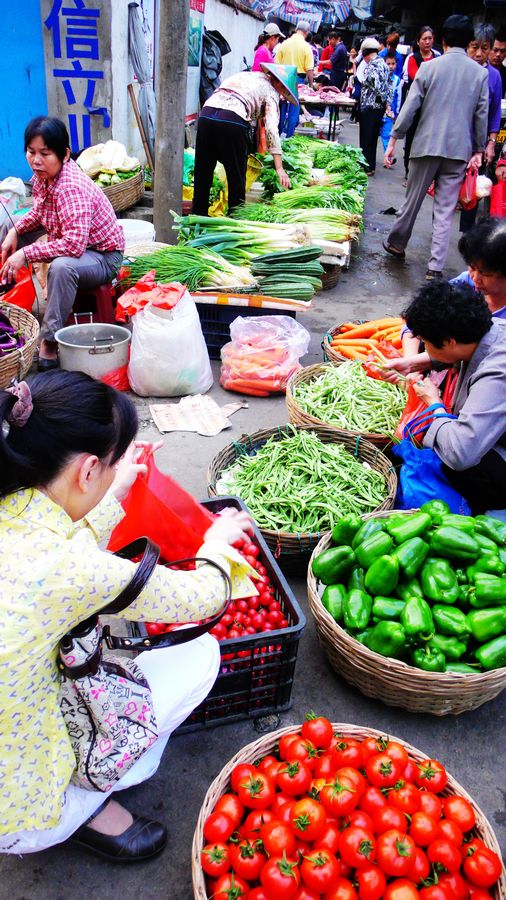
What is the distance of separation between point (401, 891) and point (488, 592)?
3.48 ft

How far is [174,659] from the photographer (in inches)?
72.3

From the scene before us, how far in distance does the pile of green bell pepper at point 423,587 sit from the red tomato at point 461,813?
0.49 metres

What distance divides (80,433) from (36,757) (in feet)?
2.52

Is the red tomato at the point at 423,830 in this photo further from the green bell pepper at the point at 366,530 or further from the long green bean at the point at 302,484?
the long green bean at the point at 302,484

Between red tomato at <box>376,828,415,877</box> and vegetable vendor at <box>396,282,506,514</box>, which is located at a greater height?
vegetable vendor at <box>396,282,506,514</box>

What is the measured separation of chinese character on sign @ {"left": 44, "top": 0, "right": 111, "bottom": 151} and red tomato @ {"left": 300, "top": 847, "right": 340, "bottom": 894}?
316 inches

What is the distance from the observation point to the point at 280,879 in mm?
1406

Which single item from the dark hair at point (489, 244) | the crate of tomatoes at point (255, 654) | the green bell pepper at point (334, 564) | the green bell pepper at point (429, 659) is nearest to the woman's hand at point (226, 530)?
the crate of tomatoes at point (255, 654)

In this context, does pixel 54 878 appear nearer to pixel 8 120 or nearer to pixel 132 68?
pixel 8 120

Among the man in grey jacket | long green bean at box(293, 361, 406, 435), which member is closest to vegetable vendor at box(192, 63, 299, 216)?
the man in grey jacket

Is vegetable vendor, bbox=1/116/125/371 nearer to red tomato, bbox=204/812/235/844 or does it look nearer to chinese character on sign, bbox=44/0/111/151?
red tomato, bbox=204/812/235/844

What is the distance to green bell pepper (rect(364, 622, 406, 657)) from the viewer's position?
212 centimetres

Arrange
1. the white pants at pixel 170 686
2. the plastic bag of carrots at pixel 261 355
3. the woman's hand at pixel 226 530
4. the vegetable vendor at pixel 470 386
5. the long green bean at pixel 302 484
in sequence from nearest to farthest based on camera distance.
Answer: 1. the white pants at pixel 170 686
2. the woman's hand at pixel 226 530
3. the vegetable vendor at pixel 470 386
4. the long green bean at pixel 302 484
5. the plastic bag of carrots at pixel 261 355

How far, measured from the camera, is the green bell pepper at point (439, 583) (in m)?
2.25
